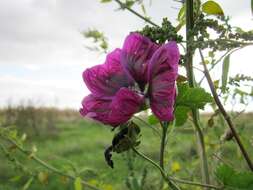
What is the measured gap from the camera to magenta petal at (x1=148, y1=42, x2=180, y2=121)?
0.59 metres

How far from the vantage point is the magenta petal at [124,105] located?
22.8 inches

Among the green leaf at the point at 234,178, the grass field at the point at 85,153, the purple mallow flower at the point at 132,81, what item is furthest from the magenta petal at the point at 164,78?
the grass field at the point at 85,153

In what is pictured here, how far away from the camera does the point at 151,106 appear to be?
600mm

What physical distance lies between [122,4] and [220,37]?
416mm

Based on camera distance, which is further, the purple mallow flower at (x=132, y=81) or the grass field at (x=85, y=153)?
the grass field at (x=85, y=153)

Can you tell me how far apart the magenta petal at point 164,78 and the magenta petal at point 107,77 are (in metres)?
0.04

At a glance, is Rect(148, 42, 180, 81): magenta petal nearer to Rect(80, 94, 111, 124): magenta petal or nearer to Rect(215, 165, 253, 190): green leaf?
Rect(80, 94, 111, 124): magenta petal

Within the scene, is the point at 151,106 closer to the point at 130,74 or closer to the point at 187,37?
the point at 130,74

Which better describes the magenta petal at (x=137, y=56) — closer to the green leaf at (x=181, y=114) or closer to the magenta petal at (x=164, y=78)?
the magenta petal at (x=164, y=78)

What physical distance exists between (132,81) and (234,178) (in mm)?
212

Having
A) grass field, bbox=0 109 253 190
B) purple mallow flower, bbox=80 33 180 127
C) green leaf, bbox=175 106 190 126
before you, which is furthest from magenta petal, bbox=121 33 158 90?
grass field, bbox=0 109 253 190

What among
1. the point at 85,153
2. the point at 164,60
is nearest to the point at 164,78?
the point at 164,60

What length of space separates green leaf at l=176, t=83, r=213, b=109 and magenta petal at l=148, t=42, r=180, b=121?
0.07 m

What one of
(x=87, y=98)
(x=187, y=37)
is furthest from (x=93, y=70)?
(x=187, y=37)
